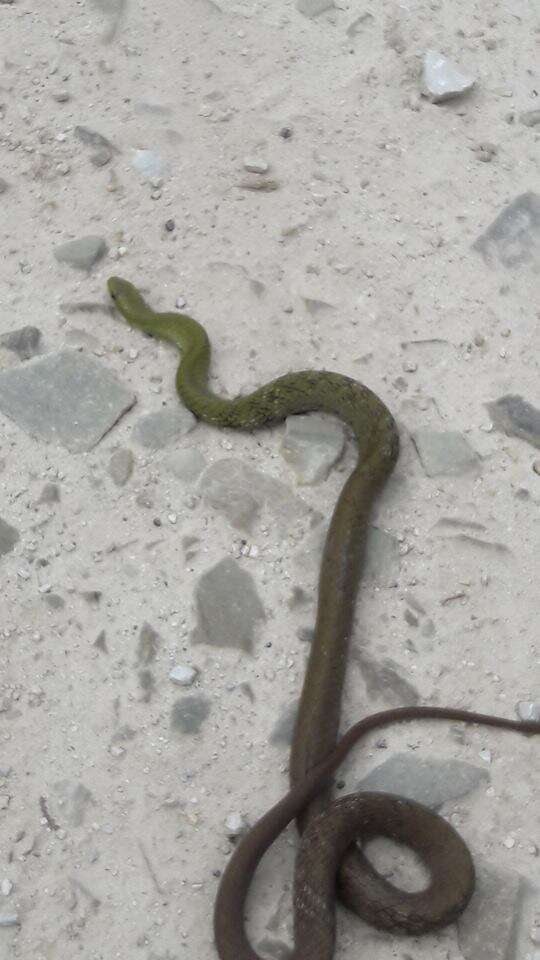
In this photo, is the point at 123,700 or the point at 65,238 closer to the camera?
the point at 123,700

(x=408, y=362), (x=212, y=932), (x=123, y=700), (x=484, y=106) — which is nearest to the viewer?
(x=212, y=932)

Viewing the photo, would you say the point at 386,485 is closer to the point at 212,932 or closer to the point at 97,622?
the point at 97,622

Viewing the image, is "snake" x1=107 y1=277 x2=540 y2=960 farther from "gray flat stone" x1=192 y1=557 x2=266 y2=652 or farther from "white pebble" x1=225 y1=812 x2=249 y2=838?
"gray flat stone" x1=192 y1=557 x2=266 y2=652

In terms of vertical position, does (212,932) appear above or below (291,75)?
below

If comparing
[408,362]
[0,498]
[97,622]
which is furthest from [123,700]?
[408,362]

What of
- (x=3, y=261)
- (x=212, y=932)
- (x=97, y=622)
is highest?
(x=3, y=261)
